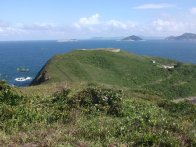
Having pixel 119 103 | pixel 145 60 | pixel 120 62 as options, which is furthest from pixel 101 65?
pixel 119 103

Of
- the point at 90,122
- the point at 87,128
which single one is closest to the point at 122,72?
the point at 90,122

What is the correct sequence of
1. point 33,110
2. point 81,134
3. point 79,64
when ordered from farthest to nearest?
point 79,64, point 33,110, point 81,134

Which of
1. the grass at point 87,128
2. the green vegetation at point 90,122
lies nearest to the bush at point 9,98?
the green vegetation at point 90,122

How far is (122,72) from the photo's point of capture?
132 metres

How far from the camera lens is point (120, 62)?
465 feet

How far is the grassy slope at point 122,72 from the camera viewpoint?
116 metres

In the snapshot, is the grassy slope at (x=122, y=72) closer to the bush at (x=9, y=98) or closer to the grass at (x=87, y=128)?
the bush at (x=9, y=98)

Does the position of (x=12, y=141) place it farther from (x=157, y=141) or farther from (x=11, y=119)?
(x=157, y=141)

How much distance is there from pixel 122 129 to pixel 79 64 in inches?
4443

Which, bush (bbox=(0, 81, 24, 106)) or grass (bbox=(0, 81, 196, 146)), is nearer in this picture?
grass (bbox=(0, 81, 196, 146))

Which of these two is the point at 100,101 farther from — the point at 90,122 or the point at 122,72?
the point at 122,72

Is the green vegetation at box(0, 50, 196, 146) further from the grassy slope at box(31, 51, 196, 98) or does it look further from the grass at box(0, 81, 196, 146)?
the grassy slope at box(31, 51, 196, 98)

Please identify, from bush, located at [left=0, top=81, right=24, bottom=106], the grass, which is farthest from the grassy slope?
the grass

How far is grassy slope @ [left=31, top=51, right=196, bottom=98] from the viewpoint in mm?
116050
